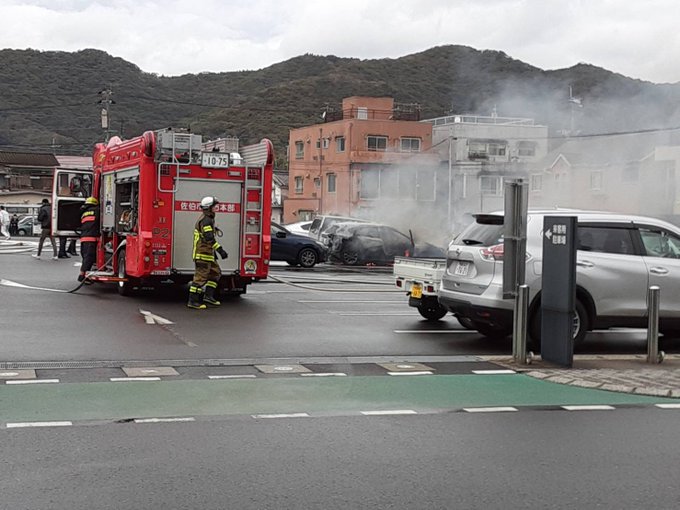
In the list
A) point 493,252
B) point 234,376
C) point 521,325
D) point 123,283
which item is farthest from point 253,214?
point 234,376

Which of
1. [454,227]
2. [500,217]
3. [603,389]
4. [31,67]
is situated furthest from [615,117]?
[31,67]

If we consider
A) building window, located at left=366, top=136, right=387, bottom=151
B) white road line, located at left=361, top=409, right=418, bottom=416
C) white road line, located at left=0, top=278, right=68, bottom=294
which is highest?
building window, located at left=366, top=136, right=387, bottom=151

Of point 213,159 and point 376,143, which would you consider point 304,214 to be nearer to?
point 376,143

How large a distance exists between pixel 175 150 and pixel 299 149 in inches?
1876

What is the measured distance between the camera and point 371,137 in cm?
5669

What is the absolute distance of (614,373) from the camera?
9.77m

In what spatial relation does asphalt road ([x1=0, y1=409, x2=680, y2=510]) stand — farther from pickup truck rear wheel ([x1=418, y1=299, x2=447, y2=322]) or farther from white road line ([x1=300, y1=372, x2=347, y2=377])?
pickup truck rear wheel ([x1=418, y1=299, x2=447, y2=322])

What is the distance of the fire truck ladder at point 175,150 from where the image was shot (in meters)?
15.8

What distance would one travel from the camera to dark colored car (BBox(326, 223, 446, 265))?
28062 mm

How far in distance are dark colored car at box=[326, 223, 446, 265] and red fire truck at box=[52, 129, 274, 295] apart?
11037mm

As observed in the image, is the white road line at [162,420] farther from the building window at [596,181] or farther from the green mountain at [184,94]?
the green mountain at [184,94]

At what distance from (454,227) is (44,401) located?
31.6m

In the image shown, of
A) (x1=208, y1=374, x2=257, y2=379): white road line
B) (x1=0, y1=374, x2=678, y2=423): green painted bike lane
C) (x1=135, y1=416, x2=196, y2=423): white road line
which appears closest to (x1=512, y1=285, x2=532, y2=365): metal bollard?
(x1=0, y1=374, x2=678, y2=423): green painted bike lane

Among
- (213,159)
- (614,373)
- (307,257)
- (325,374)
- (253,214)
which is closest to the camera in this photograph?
(325,374)
